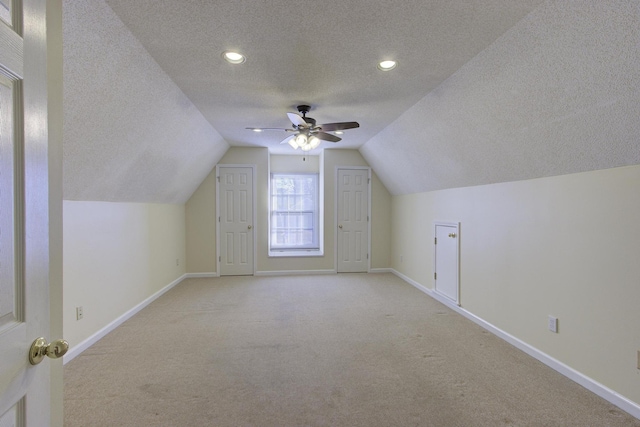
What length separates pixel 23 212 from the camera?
72cm

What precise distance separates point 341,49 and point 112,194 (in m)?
2.71

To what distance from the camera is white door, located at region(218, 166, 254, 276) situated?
5516 mm

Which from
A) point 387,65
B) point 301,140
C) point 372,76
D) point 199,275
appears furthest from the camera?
point 199,275

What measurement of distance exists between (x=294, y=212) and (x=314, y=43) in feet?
14.1

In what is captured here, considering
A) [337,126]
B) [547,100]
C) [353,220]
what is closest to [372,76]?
[337,126]

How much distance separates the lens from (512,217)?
2.86 metres

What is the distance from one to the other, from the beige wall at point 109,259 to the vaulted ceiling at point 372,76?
0.87ft

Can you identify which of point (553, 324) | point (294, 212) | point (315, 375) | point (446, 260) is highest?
point (294, 212)

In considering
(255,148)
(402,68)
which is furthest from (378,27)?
(255,148)

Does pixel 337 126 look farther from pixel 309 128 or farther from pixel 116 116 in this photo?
pixel 116 116

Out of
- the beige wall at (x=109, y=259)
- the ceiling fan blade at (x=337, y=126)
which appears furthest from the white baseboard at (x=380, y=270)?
the beige wall at (x=109, y=259)

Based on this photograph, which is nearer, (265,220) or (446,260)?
(446,260)

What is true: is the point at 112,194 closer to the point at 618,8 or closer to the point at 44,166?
the point at 44,166

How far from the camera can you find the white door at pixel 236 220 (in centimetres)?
552
